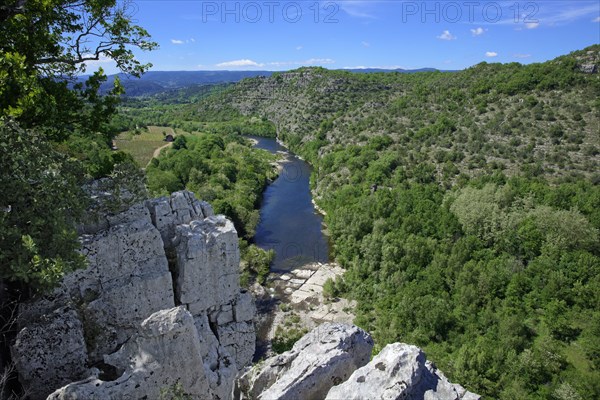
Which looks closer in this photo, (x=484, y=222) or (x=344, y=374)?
(x=344, y=374)

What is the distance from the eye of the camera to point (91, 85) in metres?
10.9

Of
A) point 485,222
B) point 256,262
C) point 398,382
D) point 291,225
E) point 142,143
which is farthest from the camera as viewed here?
point 142,143

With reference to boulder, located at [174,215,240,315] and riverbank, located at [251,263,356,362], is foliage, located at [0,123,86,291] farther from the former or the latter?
riverbank, located at [251,263,356,362]

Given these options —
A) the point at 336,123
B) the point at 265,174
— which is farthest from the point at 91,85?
the point at 336,123

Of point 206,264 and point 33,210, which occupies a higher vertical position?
point 33,210

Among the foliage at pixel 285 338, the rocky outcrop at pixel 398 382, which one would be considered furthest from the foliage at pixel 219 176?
the rocky outcrop at pixel 398 382

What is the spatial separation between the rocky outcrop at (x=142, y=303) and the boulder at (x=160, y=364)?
29 millimetres

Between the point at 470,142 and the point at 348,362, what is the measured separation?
4837cm

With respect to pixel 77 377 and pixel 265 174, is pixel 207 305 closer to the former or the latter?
pixel 77 377

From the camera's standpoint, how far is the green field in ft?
229

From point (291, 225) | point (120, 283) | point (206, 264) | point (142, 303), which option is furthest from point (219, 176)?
point (120, 283)

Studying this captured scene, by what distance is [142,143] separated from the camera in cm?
8138

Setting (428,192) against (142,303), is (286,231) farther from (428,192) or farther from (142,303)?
(142,303)

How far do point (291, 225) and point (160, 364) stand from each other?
1643 inches
